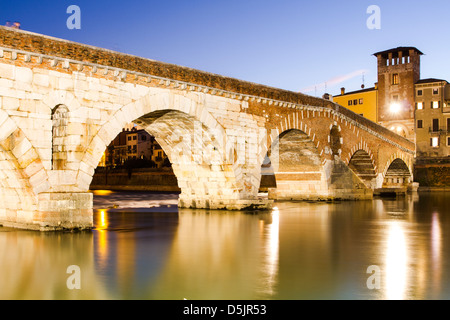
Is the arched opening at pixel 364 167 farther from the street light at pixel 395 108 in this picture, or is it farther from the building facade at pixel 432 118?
the street light at pixel 395 108

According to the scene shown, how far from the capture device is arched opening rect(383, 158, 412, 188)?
42.4 metres

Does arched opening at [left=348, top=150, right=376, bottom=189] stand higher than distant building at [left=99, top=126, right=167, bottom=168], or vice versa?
distant building at [left=99, top=126, right=167, bottom=168]

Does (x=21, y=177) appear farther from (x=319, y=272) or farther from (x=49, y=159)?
(x=319, y=272)

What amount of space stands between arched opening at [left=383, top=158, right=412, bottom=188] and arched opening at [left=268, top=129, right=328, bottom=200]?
18281 mm

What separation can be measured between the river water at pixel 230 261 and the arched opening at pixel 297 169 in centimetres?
949

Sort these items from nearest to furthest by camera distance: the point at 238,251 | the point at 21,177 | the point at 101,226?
the point at 238,251
the point at 21,177
the point at 101,226

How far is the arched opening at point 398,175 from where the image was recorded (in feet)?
139

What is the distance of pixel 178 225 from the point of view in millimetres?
15414

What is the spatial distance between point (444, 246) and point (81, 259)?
7.89 meters

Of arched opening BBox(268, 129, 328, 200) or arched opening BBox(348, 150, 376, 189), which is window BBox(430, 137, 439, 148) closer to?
arched opening BBox(348, 150, 376, 189)

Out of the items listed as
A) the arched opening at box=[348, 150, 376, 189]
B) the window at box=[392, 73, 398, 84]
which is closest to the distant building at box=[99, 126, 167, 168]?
the window at box=[392, 73, 398, 84]

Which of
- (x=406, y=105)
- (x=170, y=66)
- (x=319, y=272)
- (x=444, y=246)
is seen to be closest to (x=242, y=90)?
(x=170, y=66)

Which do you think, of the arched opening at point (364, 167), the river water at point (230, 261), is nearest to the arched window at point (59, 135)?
the river water at point (230, 261)

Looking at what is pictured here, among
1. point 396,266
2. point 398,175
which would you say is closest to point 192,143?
point 396,266
